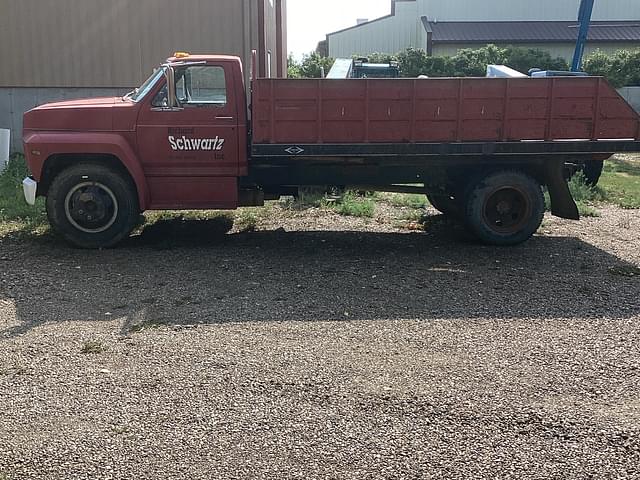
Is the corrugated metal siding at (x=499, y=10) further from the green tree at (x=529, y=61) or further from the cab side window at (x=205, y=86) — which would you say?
the cab side window at (x=205, y=86)

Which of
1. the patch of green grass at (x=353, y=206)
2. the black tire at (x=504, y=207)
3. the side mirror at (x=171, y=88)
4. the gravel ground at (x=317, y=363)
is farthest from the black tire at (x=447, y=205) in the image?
the side mirror at (x=171, y=88)

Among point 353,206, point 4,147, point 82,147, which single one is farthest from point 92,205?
point 4,147

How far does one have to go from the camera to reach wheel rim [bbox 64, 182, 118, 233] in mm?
8198

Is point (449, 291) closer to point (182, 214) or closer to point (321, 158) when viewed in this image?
point (321, 158)

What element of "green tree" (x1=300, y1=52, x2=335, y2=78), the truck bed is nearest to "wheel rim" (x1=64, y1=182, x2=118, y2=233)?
the truck bed

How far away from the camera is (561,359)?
201 inches

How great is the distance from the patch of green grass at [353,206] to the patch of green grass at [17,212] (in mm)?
4370

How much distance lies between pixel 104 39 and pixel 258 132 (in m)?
9.36

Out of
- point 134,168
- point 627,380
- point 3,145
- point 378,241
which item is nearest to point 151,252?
point 134,168

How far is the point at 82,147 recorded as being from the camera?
26.4ft

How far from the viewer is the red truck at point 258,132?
315 inches

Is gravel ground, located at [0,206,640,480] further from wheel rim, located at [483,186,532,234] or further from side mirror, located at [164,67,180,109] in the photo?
side mirror, located at [164,67,180,109]

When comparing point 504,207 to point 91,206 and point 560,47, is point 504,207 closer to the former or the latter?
point 91,206

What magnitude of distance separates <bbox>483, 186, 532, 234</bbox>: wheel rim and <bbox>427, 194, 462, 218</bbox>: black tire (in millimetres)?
408
